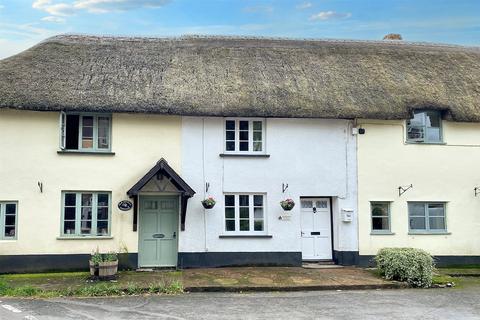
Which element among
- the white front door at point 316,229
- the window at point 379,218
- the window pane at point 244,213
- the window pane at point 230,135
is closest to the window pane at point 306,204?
the white front door at point 316,229

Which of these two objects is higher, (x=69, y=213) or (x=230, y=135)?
(x=230, y=135)

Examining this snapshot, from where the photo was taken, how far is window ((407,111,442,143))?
55.8 feet

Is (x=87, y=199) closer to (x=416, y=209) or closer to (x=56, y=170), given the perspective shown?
(x=56, y=170)

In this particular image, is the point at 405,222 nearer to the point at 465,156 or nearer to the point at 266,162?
the point at 465,156

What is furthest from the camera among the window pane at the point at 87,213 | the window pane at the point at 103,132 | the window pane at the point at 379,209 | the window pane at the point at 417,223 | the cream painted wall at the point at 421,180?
the window pane at the point at 417,223

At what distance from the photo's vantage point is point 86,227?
49.9 feet

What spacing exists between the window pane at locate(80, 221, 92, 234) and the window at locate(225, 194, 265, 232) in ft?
14.8

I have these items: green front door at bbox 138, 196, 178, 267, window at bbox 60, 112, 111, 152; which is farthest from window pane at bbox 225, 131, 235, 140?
window at bbox 60, 112, 111, 152

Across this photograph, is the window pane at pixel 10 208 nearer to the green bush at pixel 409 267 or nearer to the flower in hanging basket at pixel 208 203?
the flower in hanging basket at pixel 208 203

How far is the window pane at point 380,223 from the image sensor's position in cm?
1661

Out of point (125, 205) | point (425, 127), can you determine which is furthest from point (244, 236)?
point (425, 127)

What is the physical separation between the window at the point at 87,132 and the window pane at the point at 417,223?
10997 millimetres

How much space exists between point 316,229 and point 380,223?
2.28 m

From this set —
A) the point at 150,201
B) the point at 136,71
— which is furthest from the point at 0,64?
the point at 150,201
